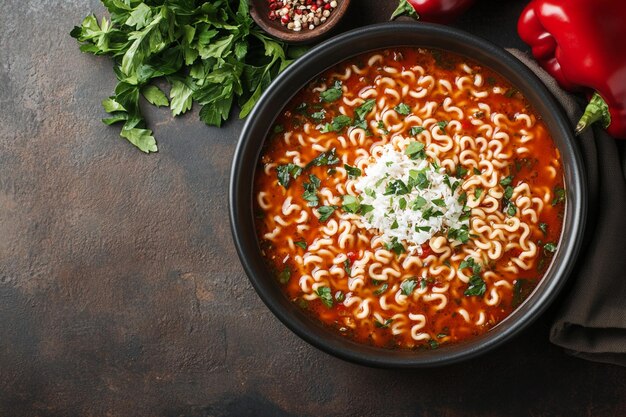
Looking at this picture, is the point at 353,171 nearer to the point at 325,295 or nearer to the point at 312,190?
the point at 312,190

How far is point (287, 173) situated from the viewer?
13.2 feet

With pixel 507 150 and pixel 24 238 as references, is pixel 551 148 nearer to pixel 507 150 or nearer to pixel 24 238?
pixel 507 150

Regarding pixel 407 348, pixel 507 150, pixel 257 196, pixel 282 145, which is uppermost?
pixel 507 150

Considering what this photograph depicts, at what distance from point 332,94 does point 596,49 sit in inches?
58.4

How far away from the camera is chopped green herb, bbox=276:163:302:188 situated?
157 inches

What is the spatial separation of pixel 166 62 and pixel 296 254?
4.77 feet

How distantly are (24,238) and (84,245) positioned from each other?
0.41 meters

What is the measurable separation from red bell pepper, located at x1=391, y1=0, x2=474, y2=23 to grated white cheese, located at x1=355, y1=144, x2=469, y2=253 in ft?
2.86

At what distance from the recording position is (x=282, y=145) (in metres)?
4.09

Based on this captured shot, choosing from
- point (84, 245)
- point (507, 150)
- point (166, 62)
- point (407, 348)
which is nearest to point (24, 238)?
point (84, 245)

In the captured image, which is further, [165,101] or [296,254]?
[165,101]

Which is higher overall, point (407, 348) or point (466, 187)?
point (466, 187)

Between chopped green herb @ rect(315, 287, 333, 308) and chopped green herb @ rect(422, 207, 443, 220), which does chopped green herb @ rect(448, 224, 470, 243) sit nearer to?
chopped green herb @ rect(422, 207, 443, 220)

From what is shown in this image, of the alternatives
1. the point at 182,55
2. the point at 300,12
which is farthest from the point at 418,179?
the point at 182,55
